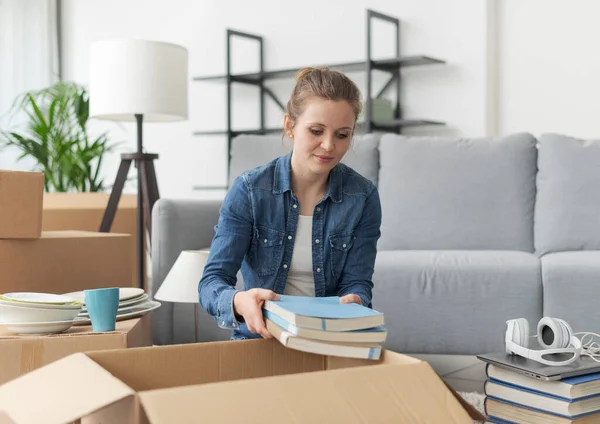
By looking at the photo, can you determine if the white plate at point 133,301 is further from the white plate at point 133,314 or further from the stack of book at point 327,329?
the stack of book at point 327,329

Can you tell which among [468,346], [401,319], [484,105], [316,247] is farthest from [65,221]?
[484,105]

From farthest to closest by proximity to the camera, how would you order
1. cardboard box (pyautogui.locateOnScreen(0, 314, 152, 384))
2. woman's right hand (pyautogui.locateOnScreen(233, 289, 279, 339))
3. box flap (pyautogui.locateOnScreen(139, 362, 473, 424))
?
cardboard box (pyautogui.locateOnScreen(0, 314, 152, 384)) < woman's right hand (pyautogui.locateOnScreen(233, 289, 279, 339)) < box flap (pyautogui.locateOnScreen(139, 362, 473, 424))

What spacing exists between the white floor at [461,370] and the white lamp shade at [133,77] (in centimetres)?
141

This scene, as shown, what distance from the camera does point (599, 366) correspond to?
1279 millimetres

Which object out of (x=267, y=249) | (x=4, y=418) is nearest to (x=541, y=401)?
(x=267, y=249)

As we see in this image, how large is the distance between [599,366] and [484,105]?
2.82 m

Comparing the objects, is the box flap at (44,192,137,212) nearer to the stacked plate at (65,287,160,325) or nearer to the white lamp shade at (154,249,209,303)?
the white lamp shade at (154,249,209,303)

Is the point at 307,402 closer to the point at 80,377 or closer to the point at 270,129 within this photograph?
the point at 80,377

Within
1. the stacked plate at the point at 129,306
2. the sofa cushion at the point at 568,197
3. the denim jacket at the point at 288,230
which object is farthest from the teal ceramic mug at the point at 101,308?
the sofa cushion at the point at 568,197

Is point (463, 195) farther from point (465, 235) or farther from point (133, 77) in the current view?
point (133, 77)

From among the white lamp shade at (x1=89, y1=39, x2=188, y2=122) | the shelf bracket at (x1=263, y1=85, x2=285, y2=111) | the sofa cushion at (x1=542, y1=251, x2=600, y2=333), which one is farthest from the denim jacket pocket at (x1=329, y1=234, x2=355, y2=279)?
the shelf bracket at (x1=263, y1=85, x2=285, y2=111)

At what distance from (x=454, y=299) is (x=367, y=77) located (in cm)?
195

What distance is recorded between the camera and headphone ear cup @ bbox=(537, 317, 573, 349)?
132 cm

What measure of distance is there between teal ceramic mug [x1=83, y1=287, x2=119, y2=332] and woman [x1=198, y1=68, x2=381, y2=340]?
28 centimetres
